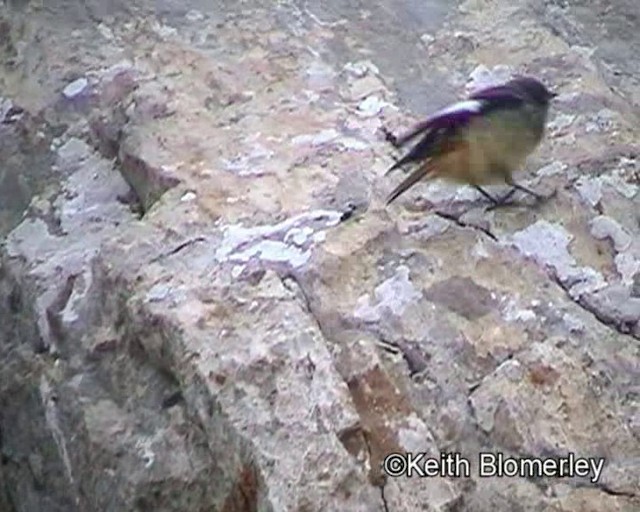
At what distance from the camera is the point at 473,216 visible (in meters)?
1.51

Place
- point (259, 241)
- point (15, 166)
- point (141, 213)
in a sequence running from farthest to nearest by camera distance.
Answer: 1. point (15, 166)
2. point (141, 213)
3. point (259, 241)

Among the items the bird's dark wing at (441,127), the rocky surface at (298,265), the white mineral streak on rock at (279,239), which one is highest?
the bird's dark wing at (441,127)

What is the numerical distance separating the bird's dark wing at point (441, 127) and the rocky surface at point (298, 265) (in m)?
0.08

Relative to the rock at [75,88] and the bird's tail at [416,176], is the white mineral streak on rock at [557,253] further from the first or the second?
the rock at [75,88]

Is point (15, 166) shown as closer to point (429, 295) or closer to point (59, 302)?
point (59, 302)

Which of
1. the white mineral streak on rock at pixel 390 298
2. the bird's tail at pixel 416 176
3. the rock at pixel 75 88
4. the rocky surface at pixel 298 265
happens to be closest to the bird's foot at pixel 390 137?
the rocky surface at pixel 298 265

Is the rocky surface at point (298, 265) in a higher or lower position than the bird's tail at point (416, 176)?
lower

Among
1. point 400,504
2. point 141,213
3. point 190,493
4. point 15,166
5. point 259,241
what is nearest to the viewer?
point 400,504

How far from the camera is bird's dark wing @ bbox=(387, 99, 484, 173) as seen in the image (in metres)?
1.47

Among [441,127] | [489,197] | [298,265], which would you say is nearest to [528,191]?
[489,197]

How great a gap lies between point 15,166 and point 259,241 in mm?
458

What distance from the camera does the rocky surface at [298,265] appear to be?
1.29 m

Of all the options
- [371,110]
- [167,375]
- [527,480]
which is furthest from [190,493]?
[371,110]

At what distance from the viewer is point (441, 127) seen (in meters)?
1.47
